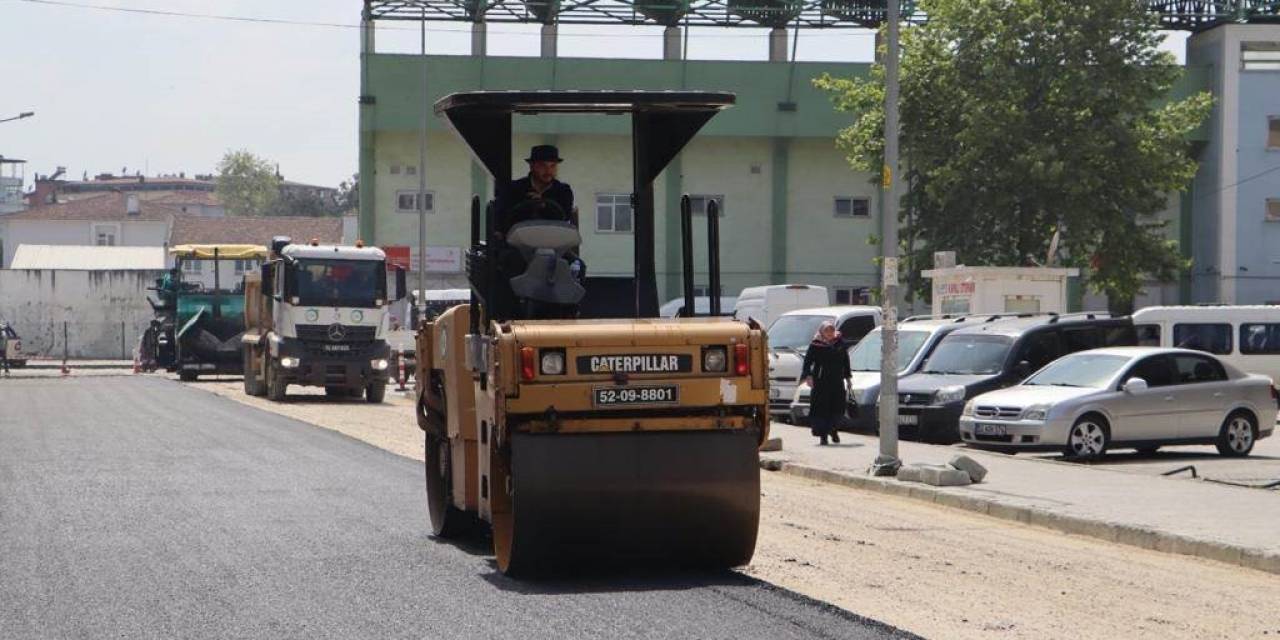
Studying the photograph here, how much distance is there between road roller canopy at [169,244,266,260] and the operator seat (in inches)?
1679

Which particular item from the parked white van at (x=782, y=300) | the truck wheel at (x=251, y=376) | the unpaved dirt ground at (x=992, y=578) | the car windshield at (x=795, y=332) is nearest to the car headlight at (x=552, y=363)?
the unpaved dirt ground at (x=992, y=578)

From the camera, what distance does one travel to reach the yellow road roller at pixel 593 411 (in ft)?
35.1

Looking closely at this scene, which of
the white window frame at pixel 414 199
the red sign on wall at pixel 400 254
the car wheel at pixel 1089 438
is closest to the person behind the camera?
the car wheel at pixel 1089 438

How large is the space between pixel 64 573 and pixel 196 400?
2734 cm

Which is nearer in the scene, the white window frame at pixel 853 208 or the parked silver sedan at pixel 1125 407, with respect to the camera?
the parked silver sedan at pixel 1125 407

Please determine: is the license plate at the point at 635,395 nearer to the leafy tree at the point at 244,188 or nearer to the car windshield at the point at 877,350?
the car windshield at the point at 877,350

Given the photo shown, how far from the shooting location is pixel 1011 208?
50594mm

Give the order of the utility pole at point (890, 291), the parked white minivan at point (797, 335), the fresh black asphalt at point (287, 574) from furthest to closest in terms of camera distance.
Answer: the parked white minivan at point (797, 335) → the utility pole at point (890, 291) → the fresh black asphalt at point (287, 574)

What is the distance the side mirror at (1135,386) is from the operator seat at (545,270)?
13.4m

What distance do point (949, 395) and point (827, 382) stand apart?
6.61 feet

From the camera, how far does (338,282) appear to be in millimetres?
38594

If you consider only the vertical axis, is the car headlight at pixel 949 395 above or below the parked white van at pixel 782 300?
below

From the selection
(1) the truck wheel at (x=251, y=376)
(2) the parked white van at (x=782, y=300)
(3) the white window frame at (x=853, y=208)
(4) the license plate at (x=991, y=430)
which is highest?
(3) the white window frame at (x=853, y=208)

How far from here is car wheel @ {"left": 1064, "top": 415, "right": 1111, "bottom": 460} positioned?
2323 cm
